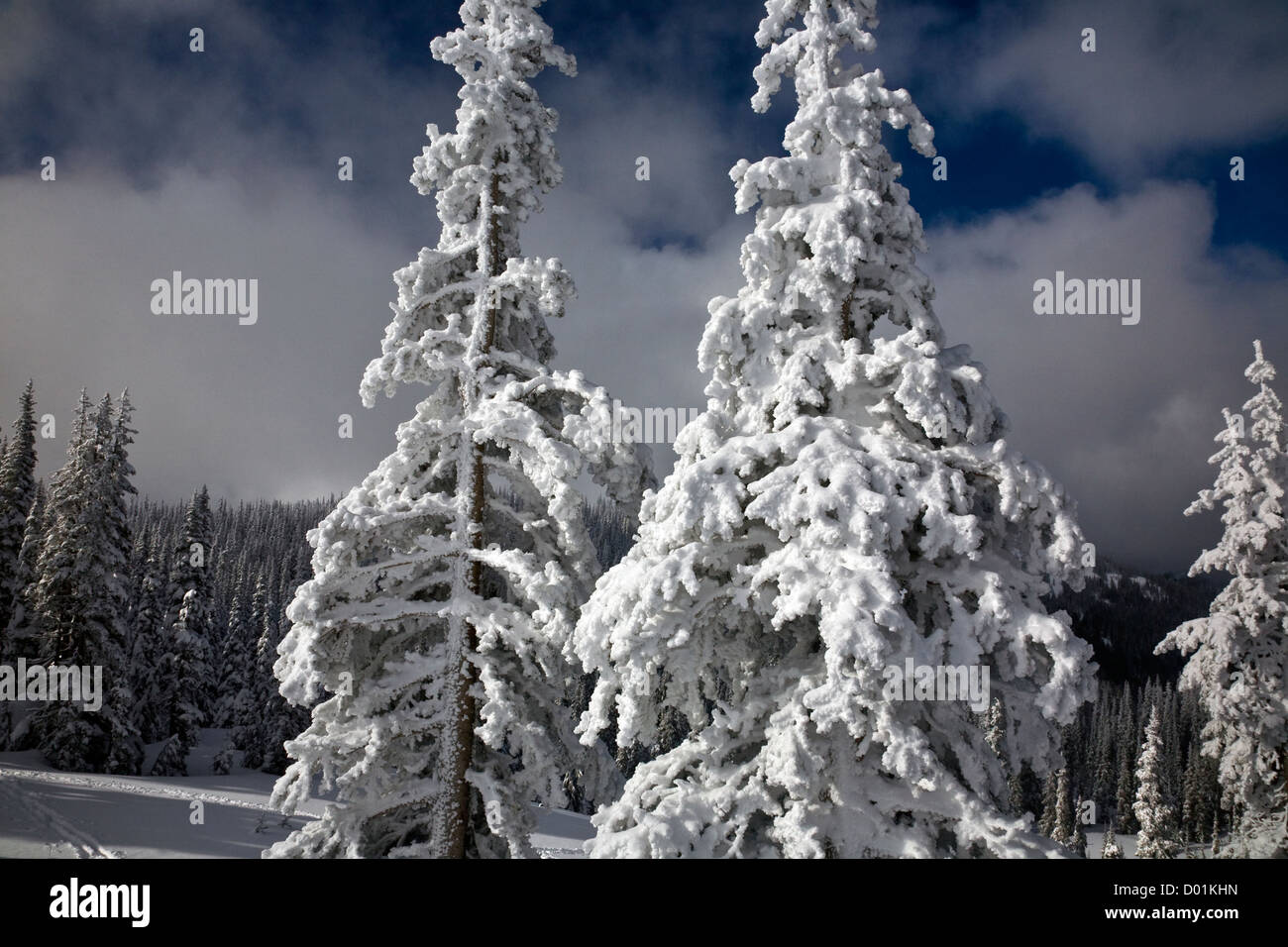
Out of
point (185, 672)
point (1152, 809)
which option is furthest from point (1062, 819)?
point (185, 672)

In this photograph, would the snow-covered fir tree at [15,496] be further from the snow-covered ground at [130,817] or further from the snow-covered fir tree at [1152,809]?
the snow-covered fir tree at [1152,809]

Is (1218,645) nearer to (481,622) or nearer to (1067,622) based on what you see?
(1067,622)

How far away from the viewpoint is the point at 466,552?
1059 cm

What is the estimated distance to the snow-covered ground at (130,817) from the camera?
21.6m

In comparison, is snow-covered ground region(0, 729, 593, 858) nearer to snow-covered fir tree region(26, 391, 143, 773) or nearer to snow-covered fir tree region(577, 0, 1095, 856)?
snow-covered fir tree region(26, 391, 143, 773)

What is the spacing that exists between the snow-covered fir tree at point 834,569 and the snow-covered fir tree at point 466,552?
84.9 inches

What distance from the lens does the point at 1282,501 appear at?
19812 millimetres

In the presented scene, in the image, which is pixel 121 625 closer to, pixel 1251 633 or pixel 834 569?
pixel 834 569

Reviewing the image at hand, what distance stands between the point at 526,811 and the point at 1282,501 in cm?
2126

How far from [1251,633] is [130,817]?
115 ft

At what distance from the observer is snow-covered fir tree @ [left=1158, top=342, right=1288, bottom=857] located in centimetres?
1930

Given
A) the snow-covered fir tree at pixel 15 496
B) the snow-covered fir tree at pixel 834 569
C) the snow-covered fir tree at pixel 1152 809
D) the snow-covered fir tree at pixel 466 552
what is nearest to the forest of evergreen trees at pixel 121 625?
the snow-covered fir tree at pixel 15 496

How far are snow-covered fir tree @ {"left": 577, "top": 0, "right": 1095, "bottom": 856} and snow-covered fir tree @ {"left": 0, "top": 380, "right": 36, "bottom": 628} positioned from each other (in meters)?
43.2
